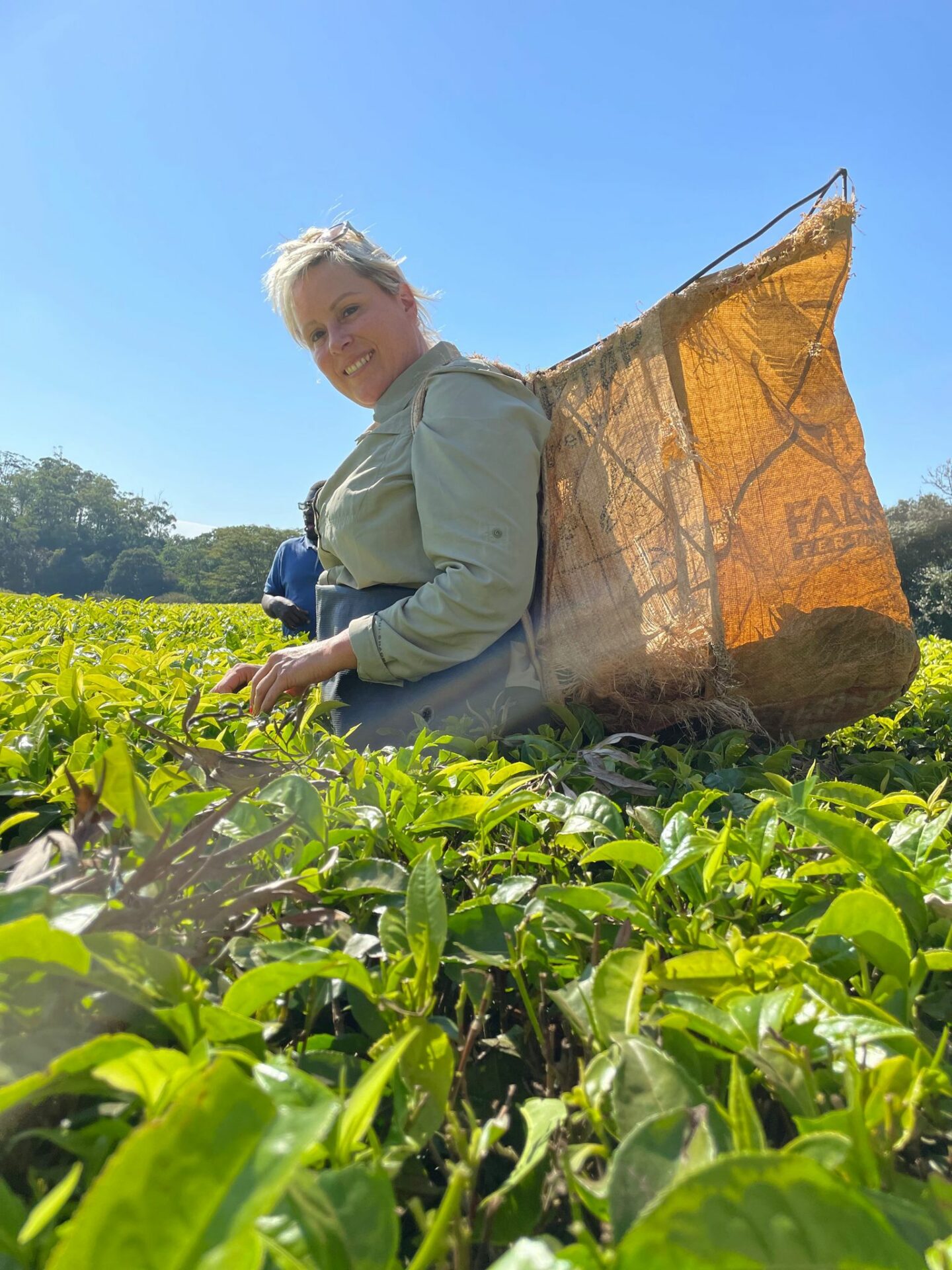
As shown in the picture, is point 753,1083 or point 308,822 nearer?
point 753,1083

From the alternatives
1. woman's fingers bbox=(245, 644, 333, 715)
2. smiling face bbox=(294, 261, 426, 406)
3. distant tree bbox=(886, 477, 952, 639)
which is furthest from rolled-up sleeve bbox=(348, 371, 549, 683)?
distant tree bbox=(886, 477, 952, 639)

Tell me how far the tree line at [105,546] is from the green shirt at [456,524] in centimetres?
4782

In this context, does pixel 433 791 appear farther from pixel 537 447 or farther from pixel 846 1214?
pixel 537 447

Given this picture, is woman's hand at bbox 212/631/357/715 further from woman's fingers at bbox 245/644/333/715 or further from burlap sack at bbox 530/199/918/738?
burlap sack at bbox 530/199/918/738

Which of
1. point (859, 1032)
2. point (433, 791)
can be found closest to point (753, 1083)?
point (859, 1032)

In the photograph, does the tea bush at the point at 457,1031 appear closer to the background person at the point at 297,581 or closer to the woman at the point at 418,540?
the woman at the point at 418,540

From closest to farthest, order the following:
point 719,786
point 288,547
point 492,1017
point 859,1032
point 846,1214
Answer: point 846,1214, point 859,1032, point 492,1017, point 719,786, point 288,547

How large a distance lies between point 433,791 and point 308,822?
384 mm

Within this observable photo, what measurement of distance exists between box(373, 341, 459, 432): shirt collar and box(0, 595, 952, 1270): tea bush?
1786 millimetres

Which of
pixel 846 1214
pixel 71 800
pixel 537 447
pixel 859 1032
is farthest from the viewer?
pixel 537 447

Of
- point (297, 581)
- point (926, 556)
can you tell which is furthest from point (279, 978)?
point (926, 556)

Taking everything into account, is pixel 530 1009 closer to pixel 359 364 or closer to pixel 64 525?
pixel 359 364

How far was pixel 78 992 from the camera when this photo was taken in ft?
1.90

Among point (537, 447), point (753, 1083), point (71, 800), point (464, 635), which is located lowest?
point (753, 1083)
